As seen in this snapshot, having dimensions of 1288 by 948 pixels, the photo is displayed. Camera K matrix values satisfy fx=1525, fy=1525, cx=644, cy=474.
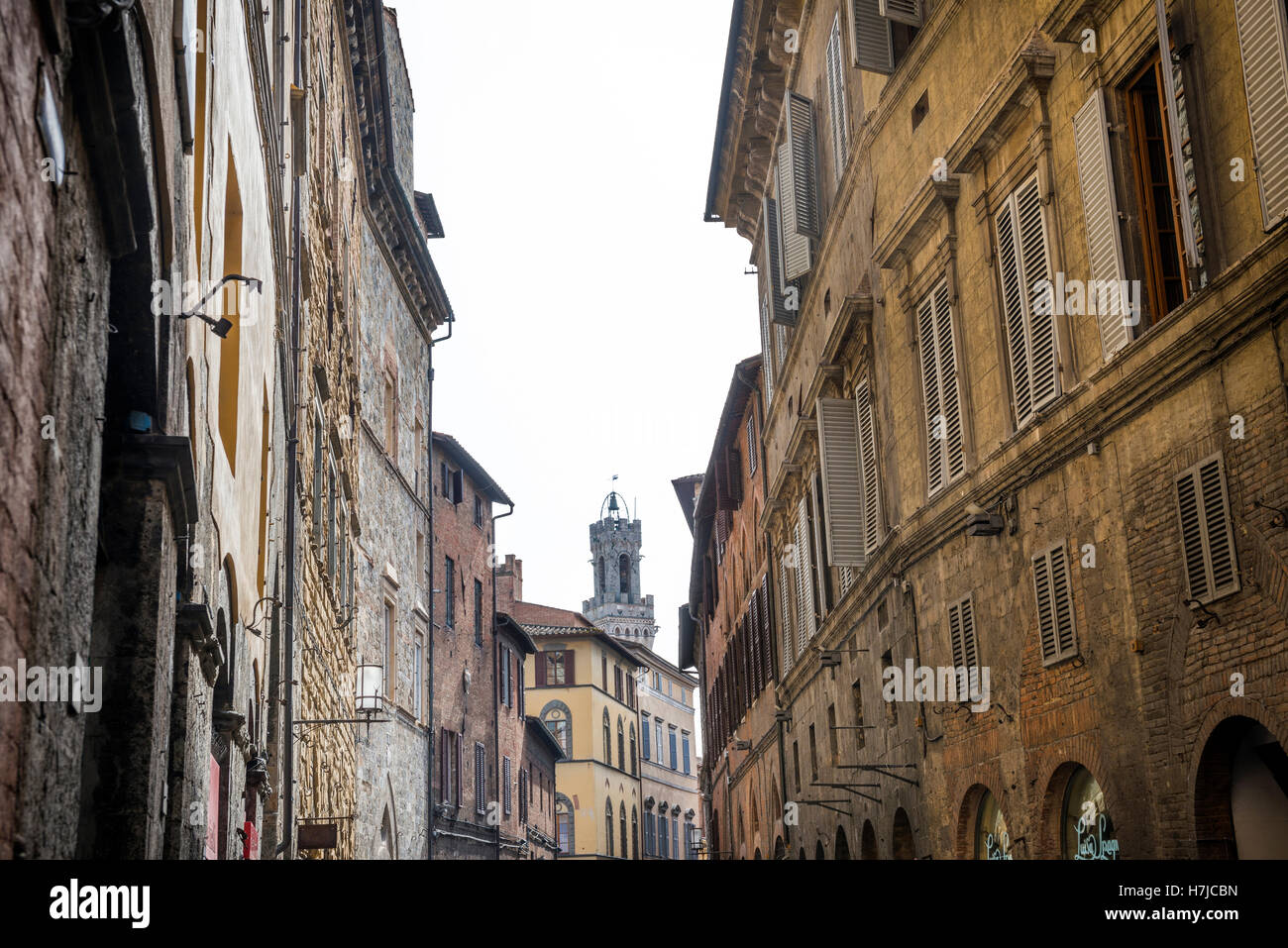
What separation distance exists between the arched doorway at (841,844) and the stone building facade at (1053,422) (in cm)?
8

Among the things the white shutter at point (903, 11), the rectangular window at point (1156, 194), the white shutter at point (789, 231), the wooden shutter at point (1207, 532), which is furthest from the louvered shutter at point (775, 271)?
the wooden shutter at point (1207, 532)

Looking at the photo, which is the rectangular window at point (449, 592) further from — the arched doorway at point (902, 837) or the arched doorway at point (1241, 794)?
the arched doorway at point (1241, 794)

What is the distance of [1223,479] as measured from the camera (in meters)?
8.35

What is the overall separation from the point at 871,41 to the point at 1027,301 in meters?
4.94

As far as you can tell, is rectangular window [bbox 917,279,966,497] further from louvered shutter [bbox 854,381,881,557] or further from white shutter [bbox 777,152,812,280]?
white shutter [bbox 777,152,812,280]

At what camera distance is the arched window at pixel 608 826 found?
2596 inches

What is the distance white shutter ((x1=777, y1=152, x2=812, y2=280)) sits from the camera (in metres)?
19.8

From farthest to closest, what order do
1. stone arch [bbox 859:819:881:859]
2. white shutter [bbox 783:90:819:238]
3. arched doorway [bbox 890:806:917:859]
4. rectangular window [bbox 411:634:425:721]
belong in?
rectangular window [bbox 411:634:425:721] < white shutter [bbox 783:90:819:238] < stone arch [bbox 859:819:881:859] < arched doorway [bbox 890:806:917:859]

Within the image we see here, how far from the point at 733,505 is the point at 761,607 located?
16.0ft

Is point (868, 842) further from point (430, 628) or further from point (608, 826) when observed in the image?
point (608, 826)

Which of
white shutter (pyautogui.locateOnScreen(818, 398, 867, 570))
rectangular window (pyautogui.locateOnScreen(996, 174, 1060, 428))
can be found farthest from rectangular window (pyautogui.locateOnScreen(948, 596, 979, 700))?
white shutter (pyautogui.locateOnScreen(818, 398, 867, 570))

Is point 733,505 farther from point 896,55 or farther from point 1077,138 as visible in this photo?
point 1077,138

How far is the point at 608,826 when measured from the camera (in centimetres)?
6656

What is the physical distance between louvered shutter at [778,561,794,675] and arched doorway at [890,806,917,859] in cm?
776
